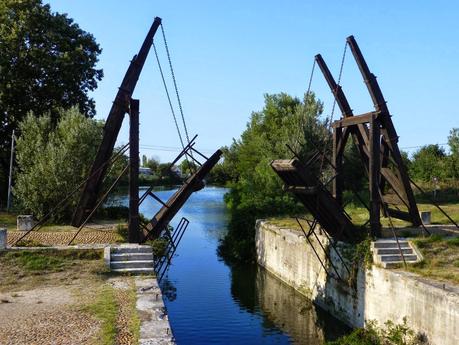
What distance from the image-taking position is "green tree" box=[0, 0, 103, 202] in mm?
32219

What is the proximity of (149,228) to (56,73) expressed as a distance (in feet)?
61.3

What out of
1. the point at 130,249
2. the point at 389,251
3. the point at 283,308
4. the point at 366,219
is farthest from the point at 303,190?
the point at 366,219

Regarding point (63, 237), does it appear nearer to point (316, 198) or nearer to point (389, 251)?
point (316, 198)

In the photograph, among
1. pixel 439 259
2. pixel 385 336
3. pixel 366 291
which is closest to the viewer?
pixel 385 336

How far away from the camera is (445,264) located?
15352mm

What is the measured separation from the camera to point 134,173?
57.7ft

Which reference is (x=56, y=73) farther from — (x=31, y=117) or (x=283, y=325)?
(x=283, y=325)

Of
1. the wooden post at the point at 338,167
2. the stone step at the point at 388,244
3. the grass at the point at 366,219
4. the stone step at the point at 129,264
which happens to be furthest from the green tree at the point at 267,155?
the stone step at the point at 129,264

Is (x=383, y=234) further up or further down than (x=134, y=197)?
further down

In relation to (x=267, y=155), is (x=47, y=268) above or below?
below

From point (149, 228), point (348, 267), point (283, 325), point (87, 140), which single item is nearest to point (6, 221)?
Answer: point (87, 140)

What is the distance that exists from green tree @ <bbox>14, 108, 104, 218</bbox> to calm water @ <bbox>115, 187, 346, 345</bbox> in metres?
6.56

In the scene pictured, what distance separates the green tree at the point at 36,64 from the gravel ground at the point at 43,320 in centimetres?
2026

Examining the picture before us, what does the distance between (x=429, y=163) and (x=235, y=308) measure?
112ft
